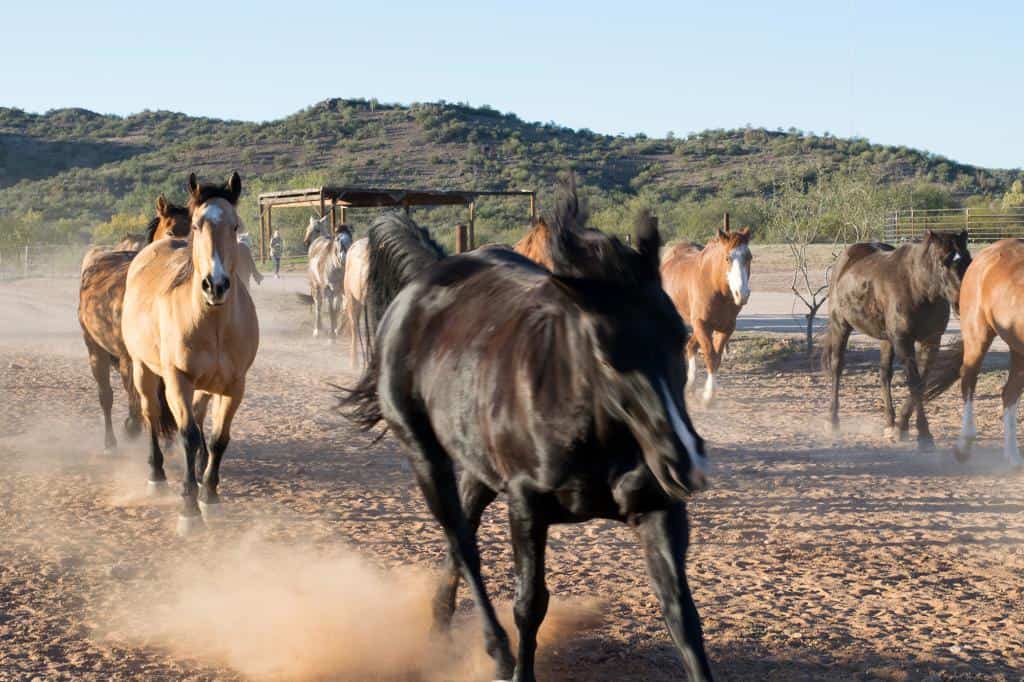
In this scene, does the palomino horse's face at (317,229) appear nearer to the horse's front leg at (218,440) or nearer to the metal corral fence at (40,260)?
the horse's front leg at (218,440)

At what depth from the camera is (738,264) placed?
12273 millimetres

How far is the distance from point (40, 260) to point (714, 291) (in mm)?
42991

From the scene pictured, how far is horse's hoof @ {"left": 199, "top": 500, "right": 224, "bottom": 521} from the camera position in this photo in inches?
282

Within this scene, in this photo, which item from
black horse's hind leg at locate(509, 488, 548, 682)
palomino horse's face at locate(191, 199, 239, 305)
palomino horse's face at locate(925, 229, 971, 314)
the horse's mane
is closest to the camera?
black horse's hind leg at locate(509, 488, 548, 682)

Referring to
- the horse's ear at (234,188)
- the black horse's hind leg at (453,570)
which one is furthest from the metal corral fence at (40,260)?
the black horse's hind leg at (453,570)

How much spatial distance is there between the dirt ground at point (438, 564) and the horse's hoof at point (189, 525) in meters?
0.07

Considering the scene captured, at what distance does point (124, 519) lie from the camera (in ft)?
23.8

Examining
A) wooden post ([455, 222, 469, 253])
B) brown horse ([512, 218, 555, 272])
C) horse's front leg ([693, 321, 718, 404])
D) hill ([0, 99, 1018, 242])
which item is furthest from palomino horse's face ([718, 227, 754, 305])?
hill ([0, 99, 1018, 242])

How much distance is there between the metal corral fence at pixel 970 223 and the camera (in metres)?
30.0

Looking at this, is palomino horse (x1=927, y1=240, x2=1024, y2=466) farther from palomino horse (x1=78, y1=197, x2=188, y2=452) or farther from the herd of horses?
palomino horse (x1=78, y1=197, x2=188, y2=452)

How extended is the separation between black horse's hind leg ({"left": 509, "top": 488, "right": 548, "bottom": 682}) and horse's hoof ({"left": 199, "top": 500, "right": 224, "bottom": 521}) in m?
3.83

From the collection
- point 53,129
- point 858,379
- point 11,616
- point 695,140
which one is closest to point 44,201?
point 53,129

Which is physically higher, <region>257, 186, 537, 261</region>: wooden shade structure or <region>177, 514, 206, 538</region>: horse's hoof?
<region>257, 186, 537, 261</region>: wooden shade structure

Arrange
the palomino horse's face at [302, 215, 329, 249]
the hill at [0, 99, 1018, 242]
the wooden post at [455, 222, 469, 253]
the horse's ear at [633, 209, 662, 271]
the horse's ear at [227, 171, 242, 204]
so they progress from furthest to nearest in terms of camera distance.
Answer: the hill at [0, 99, 1018, 242] < the palomino horse's face at [302, 215, 329, 249] < the wooden post at [455, 222, 469, 253] < the horse's ear at [227, 171, 242, 204] < the horse's ear at [633, 209, 662, 271]
